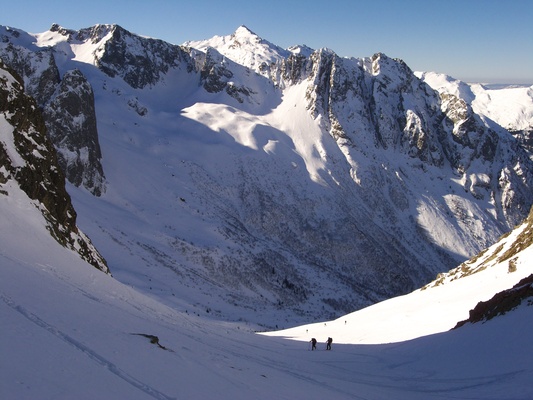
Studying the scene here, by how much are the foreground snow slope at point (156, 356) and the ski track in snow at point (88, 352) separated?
0.04m

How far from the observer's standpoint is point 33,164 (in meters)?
31.8

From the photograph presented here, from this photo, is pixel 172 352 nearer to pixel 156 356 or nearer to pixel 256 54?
pixel 156 356

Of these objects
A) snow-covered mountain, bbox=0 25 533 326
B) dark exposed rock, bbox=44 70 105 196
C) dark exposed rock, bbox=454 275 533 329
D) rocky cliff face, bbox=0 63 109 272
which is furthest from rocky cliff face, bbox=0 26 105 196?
dark exposed rock, bbox=454 275 533 329

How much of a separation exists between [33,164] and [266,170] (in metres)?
87.7

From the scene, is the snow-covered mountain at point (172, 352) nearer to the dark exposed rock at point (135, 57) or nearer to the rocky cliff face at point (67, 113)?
the rocky cliff face at point (67, 113)

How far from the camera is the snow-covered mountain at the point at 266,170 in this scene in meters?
77.3

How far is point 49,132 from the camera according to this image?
83.6 m

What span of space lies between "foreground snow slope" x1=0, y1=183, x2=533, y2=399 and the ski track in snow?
4 cm

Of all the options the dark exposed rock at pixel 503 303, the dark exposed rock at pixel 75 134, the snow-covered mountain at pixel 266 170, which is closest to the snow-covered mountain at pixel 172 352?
the dark exposed rock at pixel 503 303

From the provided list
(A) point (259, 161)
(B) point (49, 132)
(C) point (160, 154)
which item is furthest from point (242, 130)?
(B) point (49, 132)

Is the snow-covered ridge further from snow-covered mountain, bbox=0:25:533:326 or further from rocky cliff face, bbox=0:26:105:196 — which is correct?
rocky cliff face, bbox=0:26:105:196

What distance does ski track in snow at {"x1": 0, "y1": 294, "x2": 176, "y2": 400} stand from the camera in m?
9.46

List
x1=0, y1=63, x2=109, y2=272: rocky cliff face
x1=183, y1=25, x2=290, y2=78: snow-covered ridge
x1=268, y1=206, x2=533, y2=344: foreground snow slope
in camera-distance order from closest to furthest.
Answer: x1=0, y1=63, x2=109, y2=272: rocky cliff face → x1=268, y1=206, x2=533, y2=344: foreground snow slope → x1=183, y1=25, x2=290, y2=78: snow-covered ridge

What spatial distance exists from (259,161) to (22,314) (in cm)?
10900
